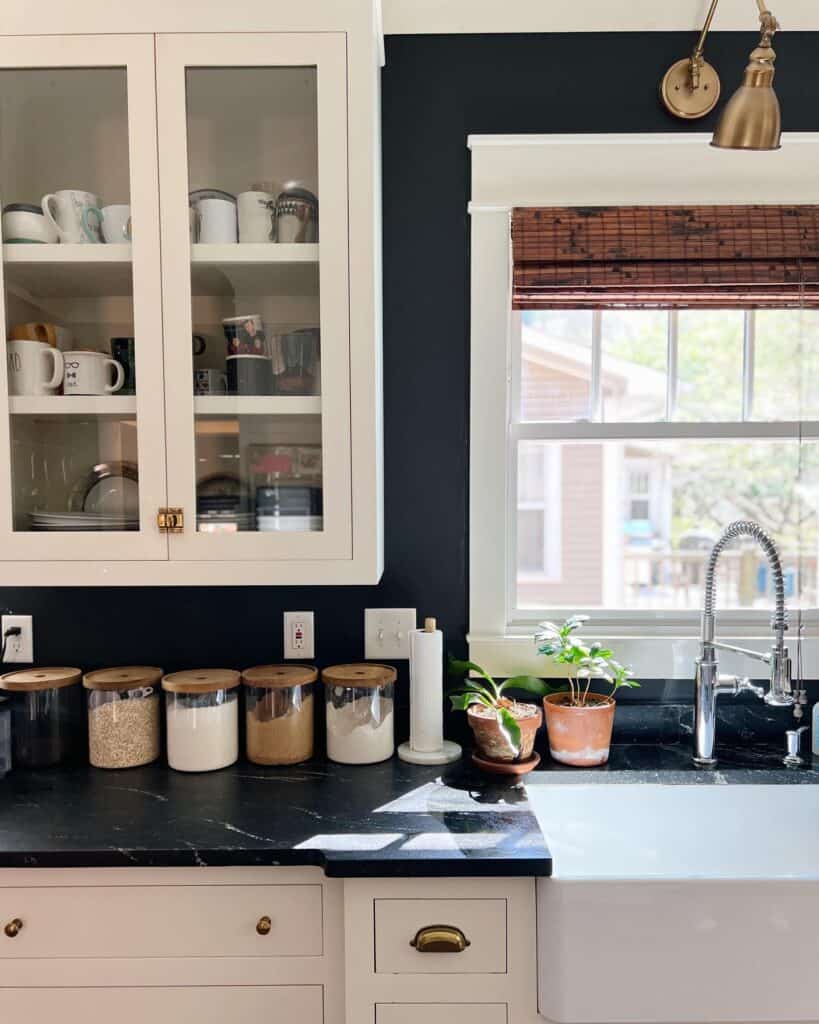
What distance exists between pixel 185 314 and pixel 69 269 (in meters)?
0.26

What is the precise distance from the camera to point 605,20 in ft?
5.65

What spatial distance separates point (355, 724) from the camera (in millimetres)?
1615

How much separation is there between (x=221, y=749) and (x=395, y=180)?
1338mm

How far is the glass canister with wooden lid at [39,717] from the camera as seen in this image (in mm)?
1603

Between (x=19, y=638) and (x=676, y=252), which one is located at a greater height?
(x=676, y=252)

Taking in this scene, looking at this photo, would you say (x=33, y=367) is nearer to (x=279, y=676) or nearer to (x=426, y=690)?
(x=279, y=676)

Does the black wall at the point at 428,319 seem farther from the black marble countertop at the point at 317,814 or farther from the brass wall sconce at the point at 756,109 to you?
the brass wall sconce at the point at 756,109

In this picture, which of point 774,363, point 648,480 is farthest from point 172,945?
point 648,480

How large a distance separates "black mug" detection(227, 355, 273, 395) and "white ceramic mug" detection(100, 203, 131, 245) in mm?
306

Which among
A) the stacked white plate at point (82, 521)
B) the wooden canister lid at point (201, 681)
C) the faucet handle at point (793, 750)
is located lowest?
the faucet handle at point (793, 750)

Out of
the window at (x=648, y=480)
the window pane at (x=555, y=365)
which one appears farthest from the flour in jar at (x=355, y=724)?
the window pane at (x=555, y=365)

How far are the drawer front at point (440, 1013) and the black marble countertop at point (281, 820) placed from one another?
0.74 feet

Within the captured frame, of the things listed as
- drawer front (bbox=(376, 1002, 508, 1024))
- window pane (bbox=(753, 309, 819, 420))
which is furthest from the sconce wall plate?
window pane (bbox=(753, 309, 819, 420))

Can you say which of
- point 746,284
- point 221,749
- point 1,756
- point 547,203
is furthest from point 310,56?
point 1,756
